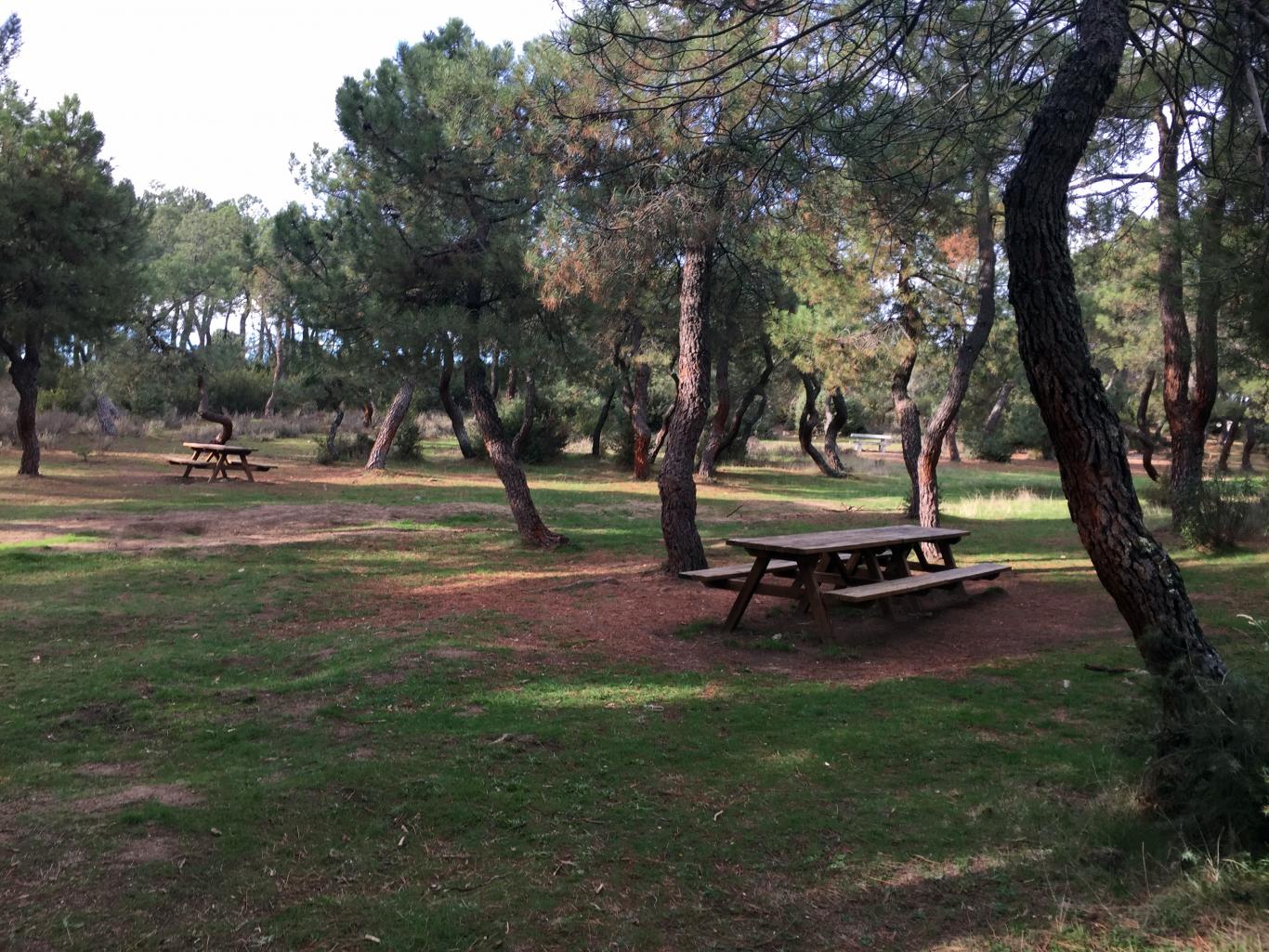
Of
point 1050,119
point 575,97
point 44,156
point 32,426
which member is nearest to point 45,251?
point 44,156

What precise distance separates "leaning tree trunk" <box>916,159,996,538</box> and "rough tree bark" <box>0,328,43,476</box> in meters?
16.0

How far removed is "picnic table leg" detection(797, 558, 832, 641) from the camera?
7.70 meters

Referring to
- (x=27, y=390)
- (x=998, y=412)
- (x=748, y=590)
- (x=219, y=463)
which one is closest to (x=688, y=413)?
(x=748, y=590)

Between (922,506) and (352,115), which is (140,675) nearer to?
(352,115)

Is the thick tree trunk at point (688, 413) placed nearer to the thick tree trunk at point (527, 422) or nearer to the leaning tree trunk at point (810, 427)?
the thick tree trunk at point (527, 422)

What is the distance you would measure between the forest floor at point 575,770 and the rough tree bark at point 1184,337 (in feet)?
8.63

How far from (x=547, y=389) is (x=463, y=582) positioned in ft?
74.8

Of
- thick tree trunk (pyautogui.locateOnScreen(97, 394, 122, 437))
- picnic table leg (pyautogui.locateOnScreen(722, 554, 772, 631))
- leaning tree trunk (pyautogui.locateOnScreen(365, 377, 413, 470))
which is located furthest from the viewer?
thick tree trunk (pyautogui.locateOnScreen(97, 394, 122, 437))

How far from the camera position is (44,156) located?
1891 centimetres

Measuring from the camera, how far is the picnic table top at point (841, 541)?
7680 mm

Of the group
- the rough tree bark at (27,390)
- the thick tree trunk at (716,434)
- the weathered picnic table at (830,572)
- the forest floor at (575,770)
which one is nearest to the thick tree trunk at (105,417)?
the rough tree bark at (27,390)

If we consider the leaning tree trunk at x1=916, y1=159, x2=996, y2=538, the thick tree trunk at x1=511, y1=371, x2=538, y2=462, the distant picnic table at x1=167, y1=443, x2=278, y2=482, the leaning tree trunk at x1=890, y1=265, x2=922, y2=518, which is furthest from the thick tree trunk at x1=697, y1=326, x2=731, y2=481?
the leaning tree trunk at x1=916, y1=159, x2=996, y2=538

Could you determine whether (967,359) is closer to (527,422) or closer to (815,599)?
(815,599)

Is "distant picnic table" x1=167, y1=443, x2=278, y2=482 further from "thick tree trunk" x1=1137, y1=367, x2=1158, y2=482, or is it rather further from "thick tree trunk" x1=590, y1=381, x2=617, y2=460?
"thick tree trunk" x1=1137, y1=367, x2=1158, y2=482
